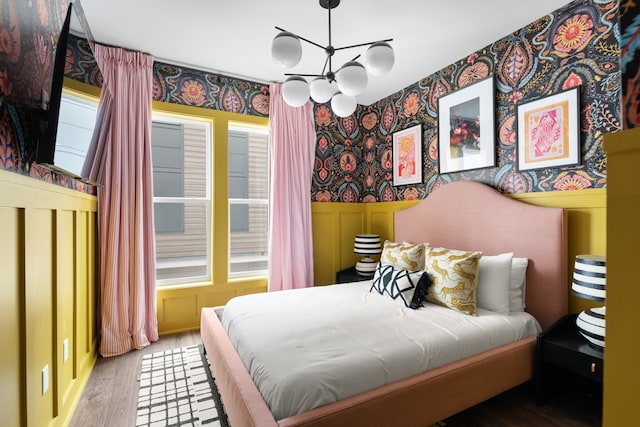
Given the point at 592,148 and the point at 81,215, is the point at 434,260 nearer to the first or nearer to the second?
the point at 592,148

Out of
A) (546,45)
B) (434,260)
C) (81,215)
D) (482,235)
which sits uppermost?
(546,45)

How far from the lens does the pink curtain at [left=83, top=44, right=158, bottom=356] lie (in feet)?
8.93

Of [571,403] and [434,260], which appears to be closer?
[571,403]

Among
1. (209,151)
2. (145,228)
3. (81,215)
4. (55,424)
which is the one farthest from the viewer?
(209,151)

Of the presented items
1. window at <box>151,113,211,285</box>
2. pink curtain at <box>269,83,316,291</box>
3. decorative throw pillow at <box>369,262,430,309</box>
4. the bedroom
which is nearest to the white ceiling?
pink curtain at <box>269,83,316,291</box>

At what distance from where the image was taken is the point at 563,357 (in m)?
1.88

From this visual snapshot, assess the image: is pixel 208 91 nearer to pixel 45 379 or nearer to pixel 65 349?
pixel 65 349

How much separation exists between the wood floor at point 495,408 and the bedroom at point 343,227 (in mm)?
280

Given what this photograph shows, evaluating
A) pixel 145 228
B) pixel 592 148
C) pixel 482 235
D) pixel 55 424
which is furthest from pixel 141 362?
pixel 592 148

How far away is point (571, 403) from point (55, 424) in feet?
10.5

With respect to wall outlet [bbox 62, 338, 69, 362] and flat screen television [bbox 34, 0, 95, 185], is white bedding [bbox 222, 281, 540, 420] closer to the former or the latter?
wall outlet [bbox 62, 338, 69, 362]

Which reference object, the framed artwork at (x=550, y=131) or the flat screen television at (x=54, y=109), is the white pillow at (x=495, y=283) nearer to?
the framed artwork at (x=550, y=131)

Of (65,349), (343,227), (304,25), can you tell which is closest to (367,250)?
(343,227)

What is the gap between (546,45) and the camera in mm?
2334
